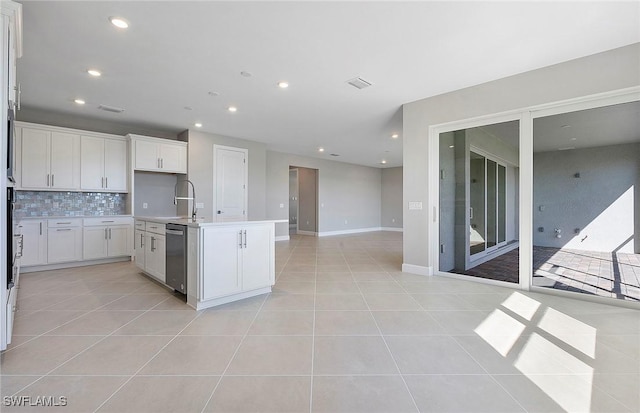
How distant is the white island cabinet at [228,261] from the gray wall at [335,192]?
4986 millimetres

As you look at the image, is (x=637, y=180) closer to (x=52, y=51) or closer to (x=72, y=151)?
(x=52, y=51)

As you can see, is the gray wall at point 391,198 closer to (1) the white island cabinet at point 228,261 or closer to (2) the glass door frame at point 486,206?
(2) the glass door frame at point 486,206

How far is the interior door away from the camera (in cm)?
651

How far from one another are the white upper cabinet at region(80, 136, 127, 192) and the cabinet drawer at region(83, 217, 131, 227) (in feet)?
1.89

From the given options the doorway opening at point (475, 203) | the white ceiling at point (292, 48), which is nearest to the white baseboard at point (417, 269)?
the doorway opening at point (475, 203)

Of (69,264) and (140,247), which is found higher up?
(140,247)

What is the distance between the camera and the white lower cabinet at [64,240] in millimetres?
4508

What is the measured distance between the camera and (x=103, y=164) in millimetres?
5168

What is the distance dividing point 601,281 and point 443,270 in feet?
5.66

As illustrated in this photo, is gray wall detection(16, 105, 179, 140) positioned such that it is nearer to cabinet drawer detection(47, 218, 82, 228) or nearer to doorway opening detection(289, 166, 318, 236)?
cabinet drawer detection(47, 218, 82, 228)

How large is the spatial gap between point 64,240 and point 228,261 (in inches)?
145

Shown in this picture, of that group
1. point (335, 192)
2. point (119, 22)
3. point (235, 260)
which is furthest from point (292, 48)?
point (335, 192)

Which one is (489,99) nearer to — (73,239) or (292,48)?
(292,48)

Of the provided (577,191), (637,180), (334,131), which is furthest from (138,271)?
(637,180)
